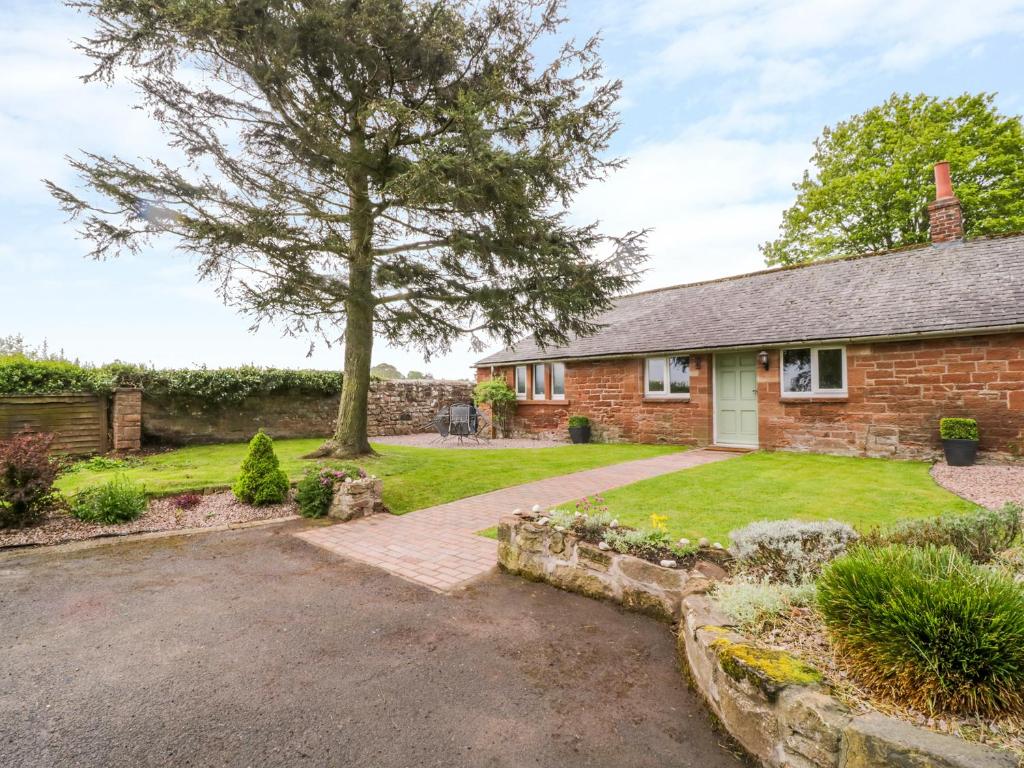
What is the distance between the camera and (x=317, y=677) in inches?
104

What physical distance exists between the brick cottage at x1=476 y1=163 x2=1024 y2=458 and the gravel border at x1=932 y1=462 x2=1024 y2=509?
3.19 feet

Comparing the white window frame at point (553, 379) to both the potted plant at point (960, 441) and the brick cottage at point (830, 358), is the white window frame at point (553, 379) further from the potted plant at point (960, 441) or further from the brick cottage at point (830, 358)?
the potted plant at point (960, 441)

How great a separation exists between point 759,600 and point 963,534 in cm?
183

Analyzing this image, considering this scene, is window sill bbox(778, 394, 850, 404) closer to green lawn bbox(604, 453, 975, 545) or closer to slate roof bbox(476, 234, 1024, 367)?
slate roof bbox(476, 234, 1024, 367)

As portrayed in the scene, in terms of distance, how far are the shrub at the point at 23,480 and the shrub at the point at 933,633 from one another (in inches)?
302

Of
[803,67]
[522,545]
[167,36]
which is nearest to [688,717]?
[522,545]

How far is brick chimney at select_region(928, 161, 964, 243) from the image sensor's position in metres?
11.6

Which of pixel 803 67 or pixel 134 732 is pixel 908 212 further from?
pixel 134 732

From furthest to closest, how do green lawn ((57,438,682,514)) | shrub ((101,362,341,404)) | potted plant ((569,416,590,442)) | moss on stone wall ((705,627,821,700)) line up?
potted plant ((569,416,590,442))
shrub ((101,362,341,404))
green lawn ((57,438,682,514))
moss on stone wall ((705,627,821,700))

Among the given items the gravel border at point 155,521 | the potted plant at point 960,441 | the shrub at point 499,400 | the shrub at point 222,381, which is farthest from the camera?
the shrub at point 499,400

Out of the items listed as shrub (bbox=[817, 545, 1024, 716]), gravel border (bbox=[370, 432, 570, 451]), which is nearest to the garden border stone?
shrub (bbox=[817, 545, 1024, 716])

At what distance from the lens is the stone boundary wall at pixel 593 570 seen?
10.7ft

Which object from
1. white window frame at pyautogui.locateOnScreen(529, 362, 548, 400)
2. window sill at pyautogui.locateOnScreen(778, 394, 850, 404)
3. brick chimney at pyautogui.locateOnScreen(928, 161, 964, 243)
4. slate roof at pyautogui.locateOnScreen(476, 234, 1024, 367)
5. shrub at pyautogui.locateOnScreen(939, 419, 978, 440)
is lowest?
shrub at pyautogui.locateOnScreen(939, 419, 978, 440)

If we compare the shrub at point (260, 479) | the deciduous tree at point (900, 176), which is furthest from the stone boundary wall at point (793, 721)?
the deciduous tree at point (900, 176)
